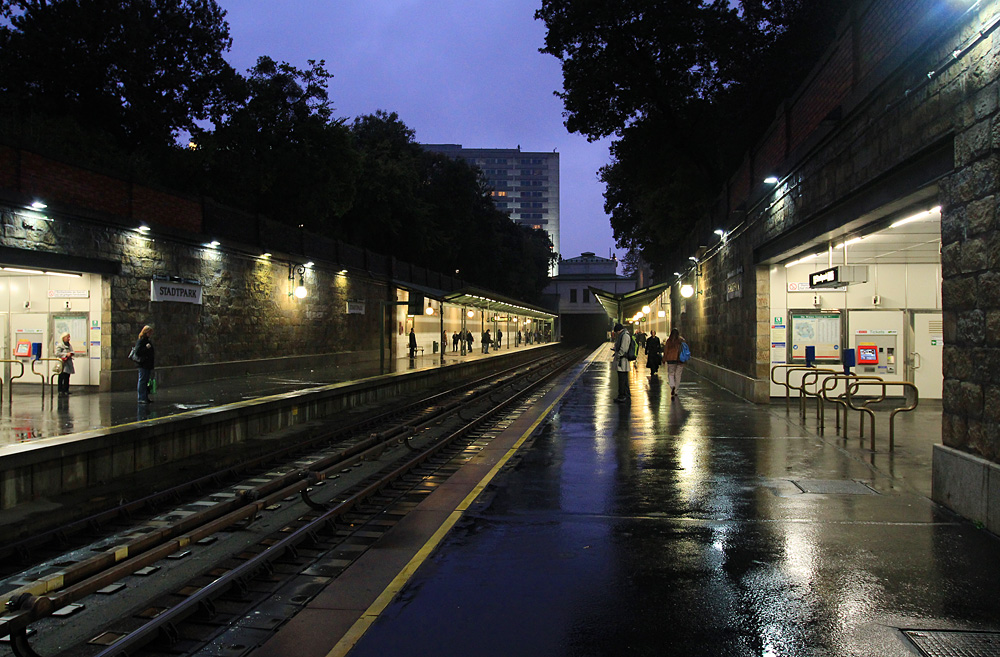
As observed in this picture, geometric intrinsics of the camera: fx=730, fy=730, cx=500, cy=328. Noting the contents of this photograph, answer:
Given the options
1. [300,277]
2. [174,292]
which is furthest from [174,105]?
[174,292]

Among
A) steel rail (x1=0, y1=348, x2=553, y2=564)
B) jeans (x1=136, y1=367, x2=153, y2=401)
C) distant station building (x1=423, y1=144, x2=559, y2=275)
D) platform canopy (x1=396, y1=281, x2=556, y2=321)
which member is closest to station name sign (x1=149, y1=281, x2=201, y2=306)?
jeans (x1=136, y1=367, x2=153, y2=401)

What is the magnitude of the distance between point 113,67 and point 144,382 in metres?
23.6

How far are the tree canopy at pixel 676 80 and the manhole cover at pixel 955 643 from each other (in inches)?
1125

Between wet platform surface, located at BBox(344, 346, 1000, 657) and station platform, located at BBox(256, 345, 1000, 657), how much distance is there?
0.02m

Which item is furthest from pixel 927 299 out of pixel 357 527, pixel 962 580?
pixel 357 527

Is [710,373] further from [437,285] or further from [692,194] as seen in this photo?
[437,285]

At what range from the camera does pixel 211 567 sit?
550cm

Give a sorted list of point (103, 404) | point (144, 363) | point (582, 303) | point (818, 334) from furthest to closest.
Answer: point (582, 303)
point (818, 334)
point (103, 404)
point (144, 363)

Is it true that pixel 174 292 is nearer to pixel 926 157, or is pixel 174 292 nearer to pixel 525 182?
pixel 926 157

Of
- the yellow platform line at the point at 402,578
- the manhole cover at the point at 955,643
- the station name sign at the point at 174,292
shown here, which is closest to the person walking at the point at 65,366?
the station name sign at the point at 174,292

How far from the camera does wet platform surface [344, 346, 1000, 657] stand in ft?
12.6

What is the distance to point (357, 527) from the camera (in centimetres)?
675

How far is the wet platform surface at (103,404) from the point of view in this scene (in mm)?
10249

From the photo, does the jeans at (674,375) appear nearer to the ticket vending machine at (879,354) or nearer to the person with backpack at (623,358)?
the person with backpack at (623,358)
